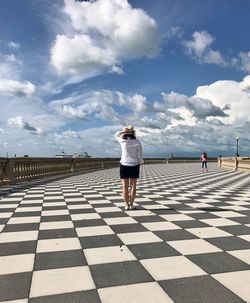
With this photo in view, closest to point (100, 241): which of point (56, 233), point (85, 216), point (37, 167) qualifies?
point (56, 233)

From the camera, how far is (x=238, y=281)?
11.1ft

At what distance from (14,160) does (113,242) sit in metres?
10.3

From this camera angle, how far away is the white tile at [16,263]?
3.72 m

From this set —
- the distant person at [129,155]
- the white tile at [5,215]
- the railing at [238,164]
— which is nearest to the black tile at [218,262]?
the distant person at [129,155]

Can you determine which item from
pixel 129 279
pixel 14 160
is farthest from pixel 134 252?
pixel 14 160

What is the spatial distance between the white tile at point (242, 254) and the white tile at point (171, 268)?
61 centimetres

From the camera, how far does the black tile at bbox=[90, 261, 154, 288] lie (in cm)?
337

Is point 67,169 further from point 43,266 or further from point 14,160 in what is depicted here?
point 43,266

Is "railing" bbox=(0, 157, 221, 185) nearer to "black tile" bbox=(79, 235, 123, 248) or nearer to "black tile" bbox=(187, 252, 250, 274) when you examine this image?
"black tile" bbox=(79, 235, 123, 248)

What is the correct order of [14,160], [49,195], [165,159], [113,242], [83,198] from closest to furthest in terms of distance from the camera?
[113,242]
[83,198]
[49,195]
[14,160]
[165,159]

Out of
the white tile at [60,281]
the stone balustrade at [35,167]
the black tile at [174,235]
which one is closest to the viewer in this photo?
the white tile at [60,281]

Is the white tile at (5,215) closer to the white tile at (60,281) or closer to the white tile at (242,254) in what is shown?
the white tile at (60,281)

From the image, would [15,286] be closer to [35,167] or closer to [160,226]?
[160,226]

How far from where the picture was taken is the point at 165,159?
50.5 meters
